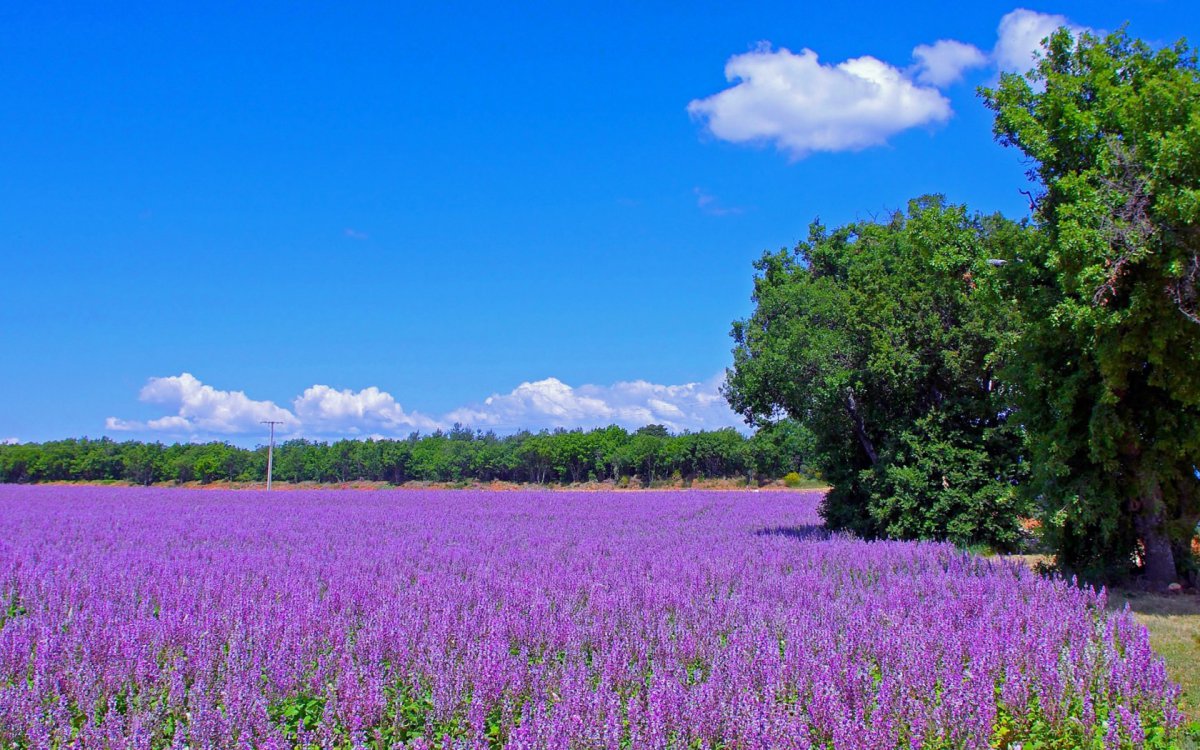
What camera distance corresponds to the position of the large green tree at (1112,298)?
30.5 ft

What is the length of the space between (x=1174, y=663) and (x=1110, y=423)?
3.71 metres

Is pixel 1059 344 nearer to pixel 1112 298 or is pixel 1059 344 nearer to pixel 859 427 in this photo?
pixel 1112 298

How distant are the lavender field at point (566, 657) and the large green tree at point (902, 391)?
5413 millimetres

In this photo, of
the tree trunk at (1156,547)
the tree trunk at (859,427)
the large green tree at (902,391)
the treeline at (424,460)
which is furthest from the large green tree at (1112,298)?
the treeline at (424,460)

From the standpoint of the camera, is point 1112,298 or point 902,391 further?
point 902,391

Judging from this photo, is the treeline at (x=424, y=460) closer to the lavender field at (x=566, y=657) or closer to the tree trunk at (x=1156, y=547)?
the tree trunk at (x=1156, y=547)

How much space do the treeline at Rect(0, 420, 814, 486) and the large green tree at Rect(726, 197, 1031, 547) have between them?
48919mm

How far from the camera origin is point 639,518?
2461cm

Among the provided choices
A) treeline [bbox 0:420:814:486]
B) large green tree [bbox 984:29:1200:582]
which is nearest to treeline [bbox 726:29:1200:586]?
large green tree [bbox 984:29:1200:582]

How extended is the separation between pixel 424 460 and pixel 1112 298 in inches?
3007

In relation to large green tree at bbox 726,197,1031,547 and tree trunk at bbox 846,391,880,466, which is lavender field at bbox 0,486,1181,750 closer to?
large green tree at bbox 726,197,1031,547

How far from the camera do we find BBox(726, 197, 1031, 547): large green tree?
1602cm

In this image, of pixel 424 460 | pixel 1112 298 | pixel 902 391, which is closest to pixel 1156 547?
pixel 1112 298

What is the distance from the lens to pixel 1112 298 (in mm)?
9812
